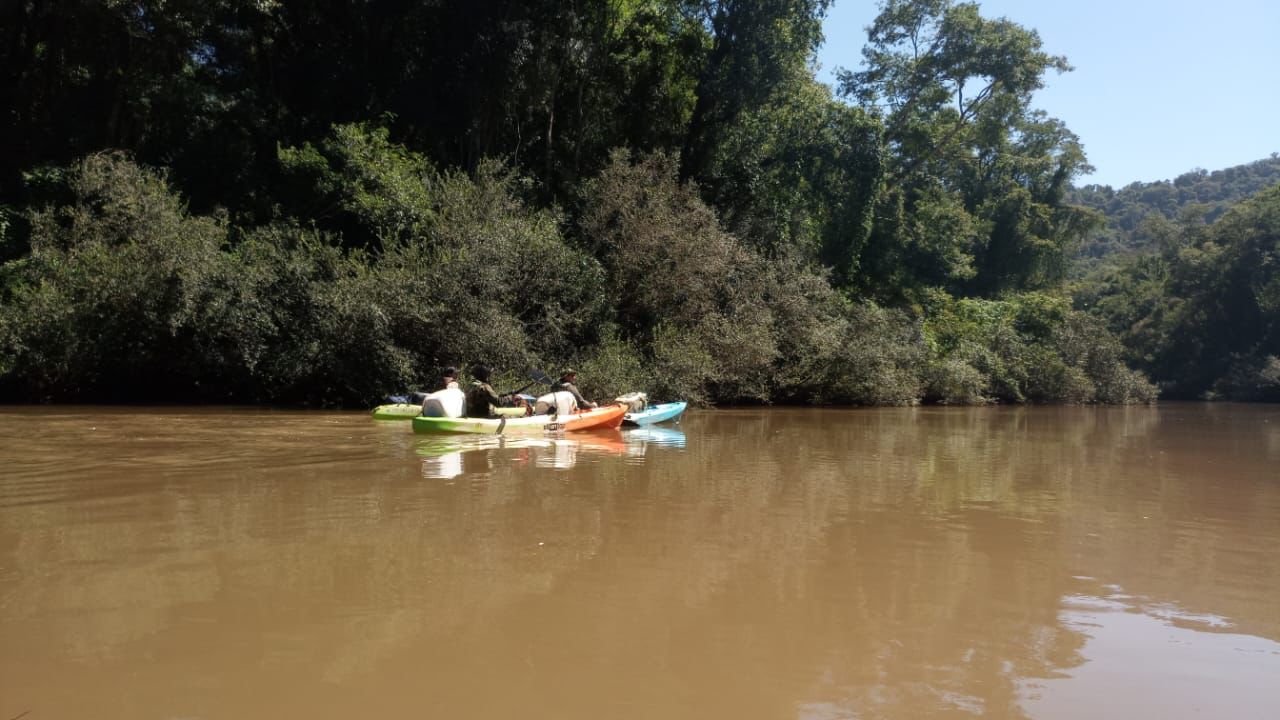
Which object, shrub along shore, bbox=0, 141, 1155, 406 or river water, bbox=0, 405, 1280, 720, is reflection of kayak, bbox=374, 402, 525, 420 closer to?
shrub along shore, bbox=0, 141, 1155, 406

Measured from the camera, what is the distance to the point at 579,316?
21172 millimetres

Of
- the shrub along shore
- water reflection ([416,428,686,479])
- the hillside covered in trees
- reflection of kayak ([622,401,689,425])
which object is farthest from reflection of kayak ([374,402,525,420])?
the hillside covered in trees

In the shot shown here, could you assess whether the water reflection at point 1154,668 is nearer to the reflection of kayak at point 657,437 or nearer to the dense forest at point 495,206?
the reflection of kayak at point 657,437

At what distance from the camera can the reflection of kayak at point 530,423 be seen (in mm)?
12852

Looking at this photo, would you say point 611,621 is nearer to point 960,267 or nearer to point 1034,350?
point 1034,350

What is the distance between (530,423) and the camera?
1380 cm

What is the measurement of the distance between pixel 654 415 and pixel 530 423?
369 centimetres

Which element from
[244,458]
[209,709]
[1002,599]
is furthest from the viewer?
[244,458]

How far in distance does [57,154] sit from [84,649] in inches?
1009

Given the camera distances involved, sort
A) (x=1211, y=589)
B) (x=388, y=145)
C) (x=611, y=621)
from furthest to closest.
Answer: (x=388, y=145)
(x=1211, y=589)
(x=611, y=621)

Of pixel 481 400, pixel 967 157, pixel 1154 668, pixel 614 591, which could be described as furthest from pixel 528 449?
pixel 967 157

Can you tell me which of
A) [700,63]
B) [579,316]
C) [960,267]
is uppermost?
[700,63]

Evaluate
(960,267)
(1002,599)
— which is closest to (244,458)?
(1002,599)

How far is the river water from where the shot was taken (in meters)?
3.69
